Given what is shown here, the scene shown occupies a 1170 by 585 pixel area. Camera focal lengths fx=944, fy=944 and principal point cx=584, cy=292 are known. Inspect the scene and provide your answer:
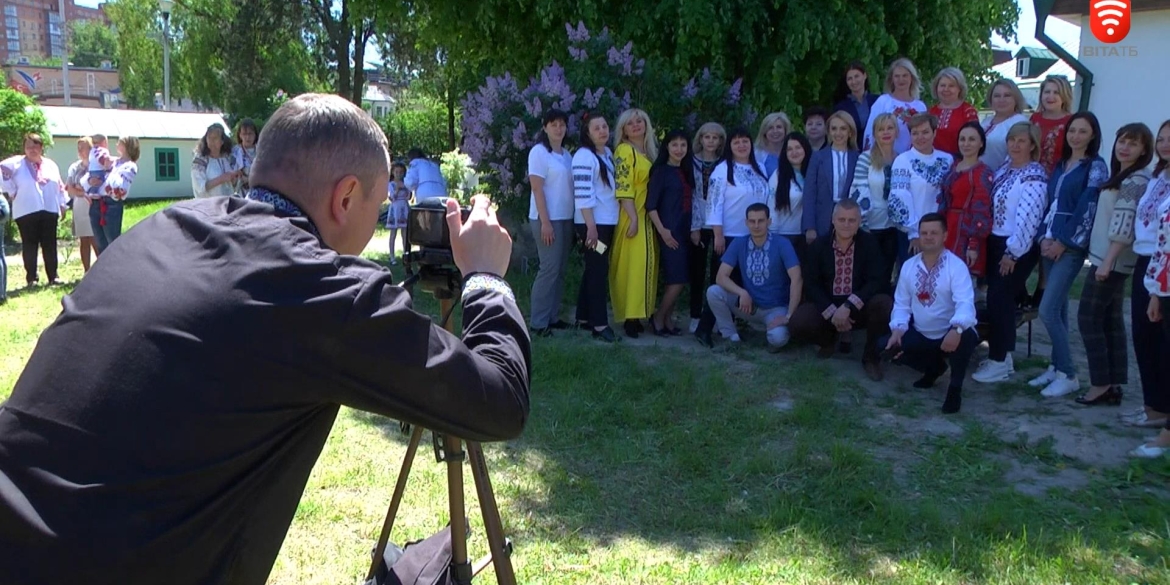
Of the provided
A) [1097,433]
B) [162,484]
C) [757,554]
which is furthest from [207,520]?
[1097,433]

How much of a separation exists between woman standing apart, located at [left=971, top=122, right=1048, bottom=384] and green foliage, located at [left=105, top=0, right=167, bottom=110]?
3172 centimetres

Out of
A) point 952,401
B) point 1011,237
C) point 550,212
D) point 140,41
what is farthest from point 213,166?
point 140,41

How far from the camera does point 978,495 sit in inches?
179

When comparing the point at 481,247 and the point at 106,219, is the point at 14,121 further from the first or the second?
the point at 481,247

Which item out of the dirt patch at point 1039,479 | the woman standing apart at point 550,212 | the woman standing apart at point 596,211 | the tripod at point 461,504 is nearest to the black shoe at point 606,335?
the woman standing apart at point 596,211

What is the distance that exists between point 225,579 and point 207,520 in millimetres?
137

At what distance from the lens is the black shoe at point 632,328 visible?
7626mm

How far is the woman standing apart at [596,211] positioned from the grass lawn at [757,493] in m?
1.19

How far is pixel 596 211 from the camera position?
755 centimetres

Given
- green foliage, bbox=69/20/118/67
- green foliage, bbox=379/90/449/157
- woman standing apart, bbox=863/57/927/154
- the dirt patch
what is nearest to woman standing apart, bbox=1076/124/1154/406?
the dirt patch

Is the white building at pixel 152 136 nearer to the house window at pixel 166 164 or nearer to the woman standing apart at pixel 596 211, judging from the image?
the house window at pixel 166 164

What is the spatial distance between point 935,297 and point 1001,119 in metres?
1.74

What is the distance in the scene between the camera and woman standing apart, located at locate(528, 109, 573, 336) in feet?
24.6

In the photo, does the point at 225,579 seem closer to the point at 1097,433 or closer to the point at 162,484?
the point at 162,484
